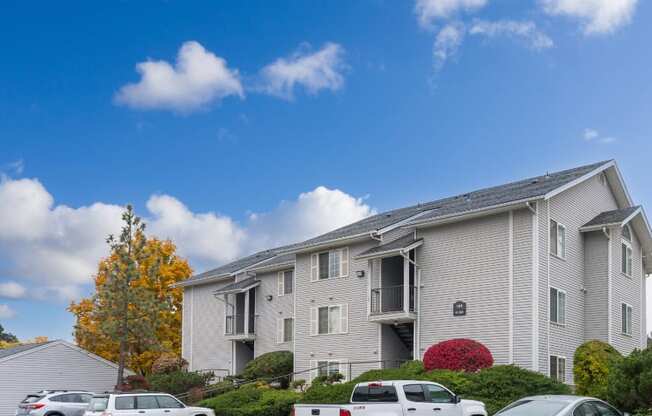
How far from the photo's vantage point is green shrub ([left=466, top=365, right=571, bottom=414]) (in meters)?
26.4

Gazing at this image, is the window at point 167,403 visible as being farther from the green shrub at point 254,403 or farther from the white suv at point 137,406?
the green shrub at point 254,403

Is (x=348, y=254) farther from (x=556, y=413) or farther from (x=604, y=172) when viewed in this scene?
(x=556, y=413)

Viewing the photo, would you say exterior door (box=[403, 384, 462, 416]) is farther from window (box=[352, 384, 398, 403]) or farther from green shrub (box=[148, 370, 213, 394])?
green shrub (box=[148, 370, 213, 394])

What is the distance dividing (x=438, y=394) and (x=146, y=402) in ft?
34.0

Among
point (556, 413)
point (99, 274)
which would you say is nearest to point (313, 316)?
point (556, 413)

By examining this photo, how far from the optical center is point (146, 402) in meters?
27.1

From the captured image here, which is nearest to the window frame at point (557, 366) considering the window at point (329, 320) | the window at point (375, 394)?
the window at point (329, 320)

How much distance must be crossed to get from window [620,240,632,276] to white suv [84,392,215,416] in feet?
62.2

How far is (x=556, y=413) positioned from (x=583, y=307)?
734 inches

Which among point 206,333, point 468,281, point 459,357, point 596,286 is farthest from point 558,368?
point 206,333

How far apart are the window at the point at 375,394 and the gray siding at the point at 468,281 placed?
35.7 feet

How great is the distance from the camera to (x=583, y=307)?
113 feet

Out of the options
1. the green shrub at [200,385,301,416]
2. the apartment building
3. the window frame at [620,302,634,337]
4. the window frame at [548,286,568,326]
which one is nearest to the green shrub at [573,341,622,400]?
the apartment building

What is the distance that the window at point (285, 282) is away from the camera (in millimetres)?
43531
